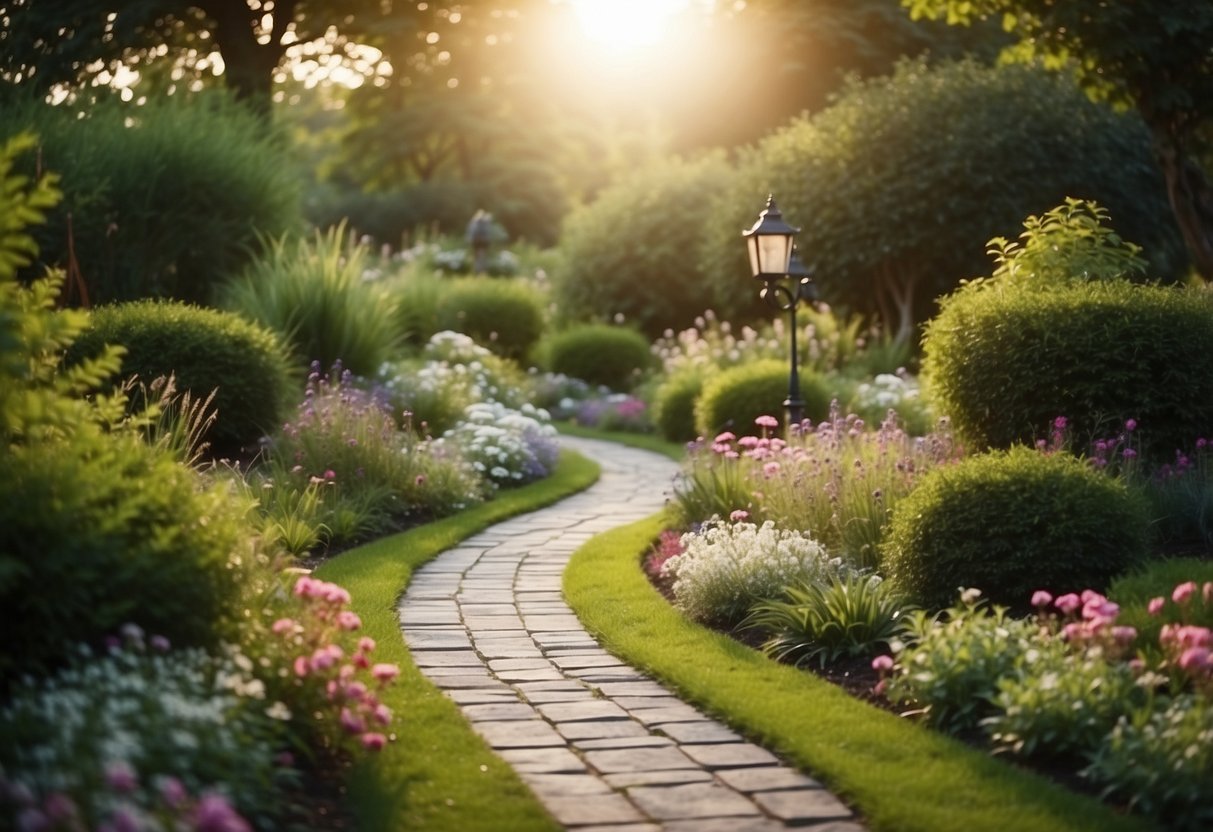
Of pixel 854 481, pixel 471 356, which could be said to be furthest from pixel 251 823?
pixel 471 356

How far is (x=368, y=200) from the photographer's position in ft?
136

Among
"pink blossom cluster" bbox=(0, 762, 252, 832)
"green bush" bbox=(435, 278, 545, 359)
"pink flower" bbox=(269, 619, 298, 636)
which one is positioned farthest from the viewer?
"green bush" bbox=(435, 278, 545, 359)

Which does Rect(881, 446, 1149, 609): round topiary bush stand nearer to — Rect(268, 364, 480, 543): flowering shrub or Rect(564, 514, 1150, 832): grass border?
Rect(564, 514, 1150, 832): grass border

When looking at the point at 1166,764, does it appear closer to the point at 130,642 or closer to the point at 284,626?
the point at 284,626

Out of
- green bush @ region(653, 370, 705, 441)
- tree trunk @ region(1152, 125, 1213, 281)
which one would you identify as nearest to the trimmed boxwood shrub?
tree trunk @ region(1152, 125, 1213, 281)

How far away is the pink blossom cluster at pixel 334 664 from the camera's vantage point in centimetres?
450

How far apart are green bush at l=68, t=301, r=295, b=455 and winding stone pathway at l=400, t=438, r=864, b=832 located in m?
3.05

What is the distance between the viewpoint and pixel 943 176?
17.7 meters

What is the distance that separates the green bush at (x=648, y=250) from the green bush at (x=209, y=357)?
12166 millimetres

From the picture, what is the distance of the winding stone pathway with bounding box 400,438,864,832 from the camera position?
424 centimetres

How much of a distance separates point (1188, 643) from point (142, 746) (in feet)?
11.0

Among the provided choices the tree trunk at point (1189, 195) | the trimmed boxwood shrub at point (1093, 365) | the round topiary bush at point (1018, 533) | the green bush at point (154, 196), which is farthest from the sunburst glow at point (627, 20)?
the round topiary bush at point (1018, 533)

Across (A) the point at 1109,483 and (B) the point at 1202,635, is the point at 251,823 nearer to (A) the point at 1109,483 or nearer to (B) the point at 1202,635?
(B) the point at 1202,635

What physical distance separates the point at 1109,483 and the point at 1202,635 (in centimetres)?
212
